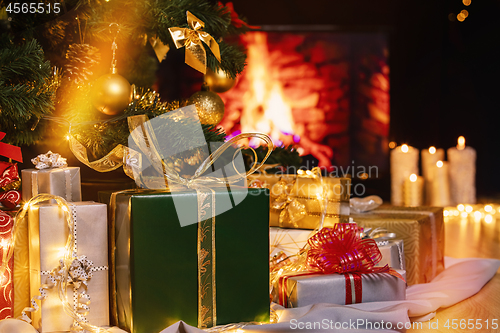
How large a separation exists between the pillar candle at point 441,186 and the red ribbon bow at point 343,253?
1798 millimetres

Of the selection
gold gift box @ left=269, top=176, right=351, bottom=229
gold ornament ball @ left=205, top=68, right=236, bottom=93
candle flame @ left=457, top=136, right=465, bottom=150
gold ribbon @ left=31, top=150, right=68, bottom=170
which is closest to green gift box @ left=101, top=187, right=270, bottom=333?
gold ribbon @ left=31, top=150, right=68, bottom=170

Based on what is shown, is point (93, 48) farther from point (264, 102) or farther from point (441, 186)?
point (441, 186)

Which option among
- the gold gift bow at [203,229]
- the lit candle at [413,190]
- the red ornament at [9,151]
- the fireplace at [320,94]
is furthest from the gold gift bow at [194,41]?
the lit candle at [413,190]

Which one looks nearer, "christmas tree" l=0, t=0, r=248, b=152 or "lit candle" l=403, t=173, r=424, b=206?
"christmas tree" l=0, t=0, r=248, b=152

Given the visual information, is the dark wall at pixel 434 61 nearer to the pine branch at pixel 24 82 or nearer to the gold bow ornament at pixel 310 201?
the gold bow ornament at pixel 310 201

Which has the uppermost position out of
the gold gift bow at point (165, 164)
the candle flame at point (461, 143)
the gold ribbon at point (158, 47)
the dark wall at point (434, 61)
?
the dark wall at point (434, 61)

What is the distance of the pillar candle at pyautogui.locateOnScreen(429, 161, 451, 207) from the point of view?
7.97ft

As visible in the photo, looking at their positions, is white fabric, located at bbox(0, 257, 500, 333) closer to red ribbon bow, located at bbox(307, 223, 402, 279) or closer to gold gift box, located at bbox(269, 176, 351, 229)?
red ribbon bow, located at bbox(307, 223, 402, 279)

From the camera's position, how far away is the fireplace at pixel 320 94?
98.2 inches

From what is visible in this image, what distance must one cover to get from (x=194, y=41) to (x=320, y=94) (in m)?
1.75

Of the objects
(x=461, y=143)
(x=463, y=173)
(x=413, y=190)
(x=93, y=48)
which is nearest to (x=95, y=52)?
(x=93, y=48)

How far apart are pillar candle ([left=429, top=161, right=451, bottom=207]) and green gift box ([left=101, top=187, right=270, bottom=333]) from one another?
2.04 metres

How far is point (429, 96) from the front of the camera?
2.59 m

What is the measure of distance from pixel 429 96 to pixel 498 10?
1.96 ft
